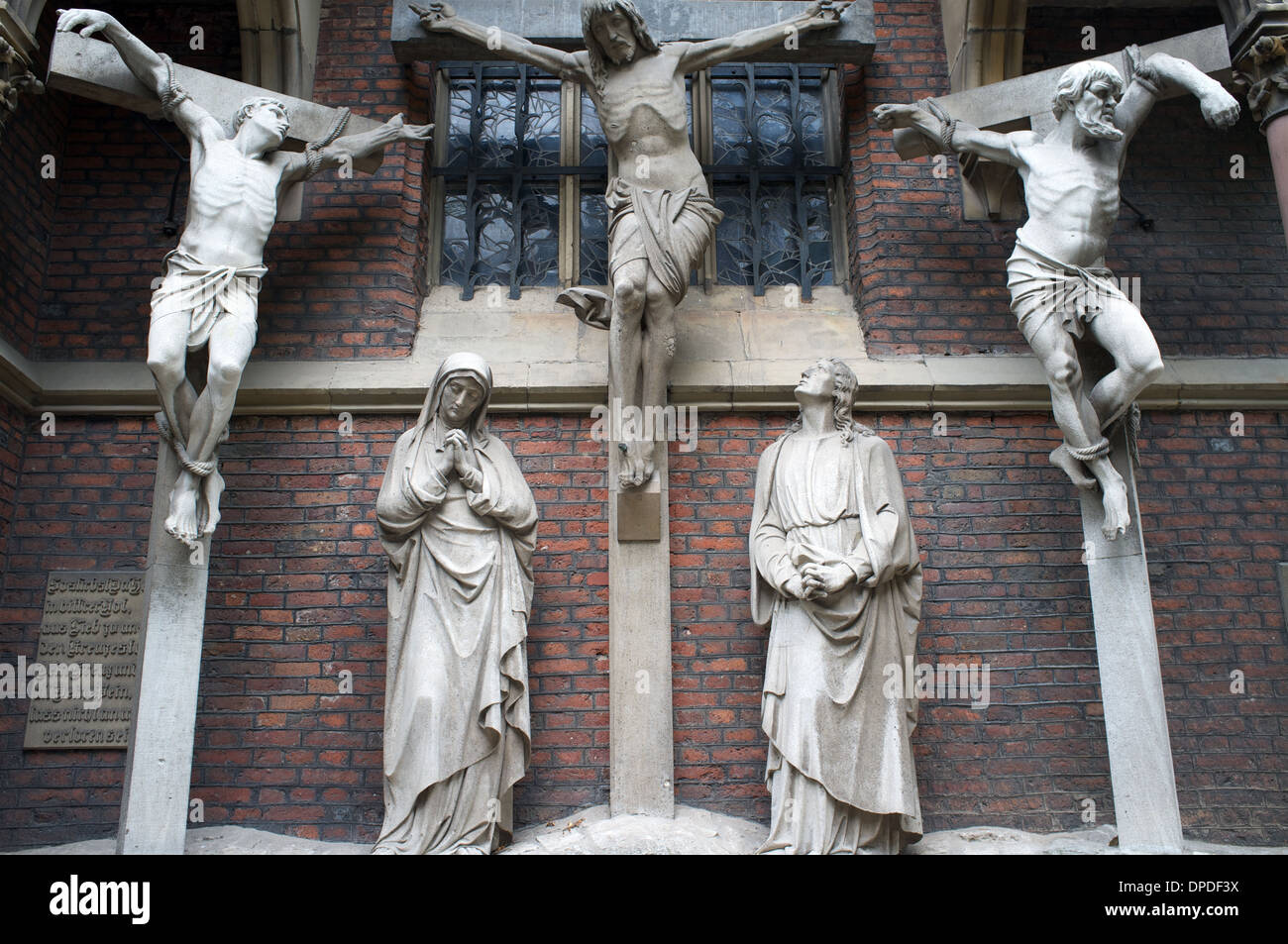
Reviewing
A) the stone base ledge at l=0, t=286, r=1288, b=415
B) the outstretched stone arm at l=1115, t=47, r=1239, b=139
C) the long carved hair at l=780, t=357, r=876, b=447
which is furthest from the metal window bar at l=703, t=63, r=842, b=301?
the outstretched stone arm at l=1115, t=47, r=1239, b=139

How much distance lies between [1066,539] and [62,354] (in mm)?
5330

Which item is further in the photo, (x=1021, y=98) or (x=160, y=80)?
(x=1021, y=98)

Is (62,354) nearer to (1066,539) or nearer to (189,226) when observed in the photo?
(189,226)

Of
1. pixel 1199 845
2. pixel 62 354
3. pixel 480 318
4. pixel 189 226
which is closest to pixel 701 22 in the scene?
pixel 480 318

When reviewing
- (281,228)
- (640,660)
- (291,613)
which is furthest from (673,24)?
(291,613)

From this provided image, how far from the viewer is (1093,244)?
5.87 meters

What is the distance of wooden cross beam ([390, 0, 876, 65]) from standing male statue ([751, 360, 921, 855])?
2.44m

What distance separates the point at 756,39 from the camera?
22.0 feet

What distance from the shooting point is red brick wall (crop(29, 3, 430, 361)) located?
6852 millimetres

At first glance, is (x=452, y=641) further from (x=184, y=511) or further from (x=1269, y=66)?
(x=1269, y=66)

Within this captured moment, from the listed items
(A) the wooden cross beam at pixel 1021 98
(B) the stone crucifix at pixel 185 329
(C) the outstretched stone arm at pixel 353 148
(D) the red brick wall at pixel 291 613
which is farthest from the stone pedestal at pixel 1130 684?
(B) the stone crucifix at pixel 185 329

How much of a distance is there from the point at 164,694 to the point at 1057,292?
4295mm

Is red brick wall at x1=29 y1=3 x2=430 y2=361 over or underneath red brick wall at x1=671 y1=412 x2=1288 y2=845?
over

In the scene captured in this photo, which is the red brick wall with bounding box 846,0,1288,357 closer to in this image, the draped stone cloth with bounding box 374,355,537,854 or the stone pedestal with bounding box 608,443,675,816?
the stone pedestal with bounding box 608,443,675,816
